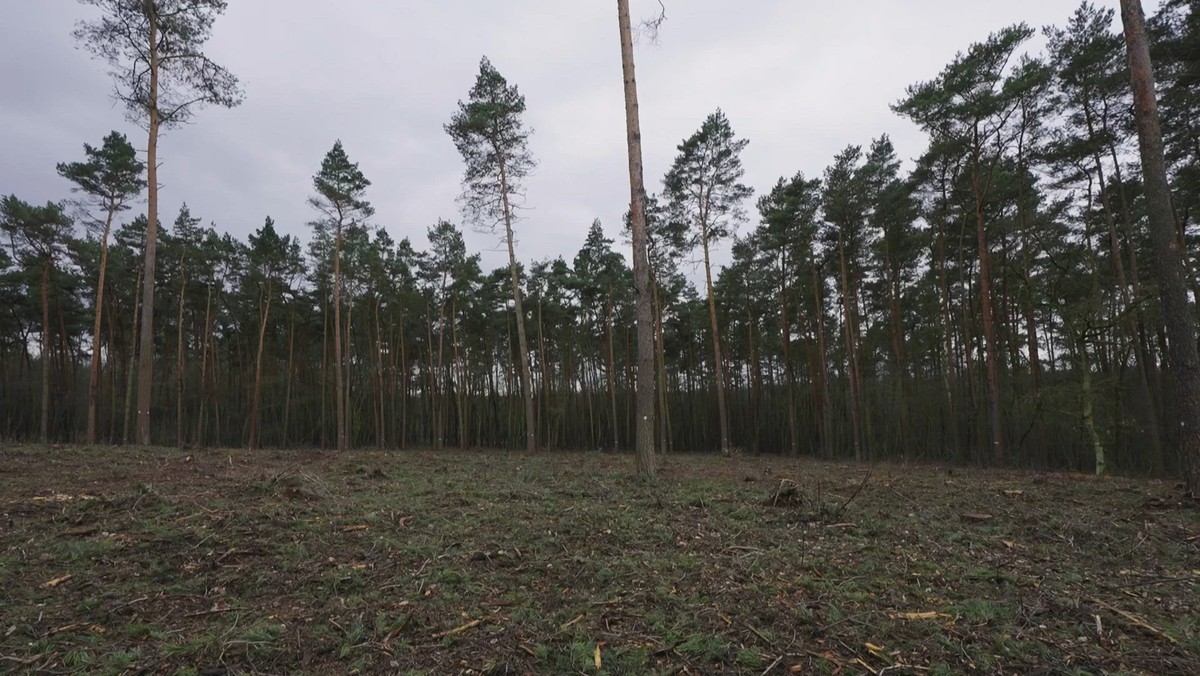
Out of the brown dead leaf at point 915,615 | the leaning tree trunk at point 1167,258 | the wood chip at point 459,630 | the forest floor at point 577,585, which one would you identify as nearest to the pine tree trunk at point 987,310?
the leaning tree trunk at point 1167,258

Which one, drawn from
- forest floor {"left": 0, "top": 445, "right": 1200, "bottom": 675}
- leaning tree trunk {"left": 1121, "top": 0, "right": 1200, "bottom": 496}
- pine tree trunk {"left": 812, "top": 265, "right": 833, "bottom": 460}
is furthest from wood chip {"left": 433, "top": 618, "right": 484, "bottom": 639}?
pine tree trunk {"left": 812, "top": 265, "right": 833, "bottom": 460}

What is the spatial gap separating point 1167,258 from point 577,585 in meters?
7.57

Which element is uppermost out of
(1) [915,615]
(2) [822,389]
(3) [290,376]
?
(3) [290,376]

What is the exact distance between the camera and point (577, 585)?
3537 mm

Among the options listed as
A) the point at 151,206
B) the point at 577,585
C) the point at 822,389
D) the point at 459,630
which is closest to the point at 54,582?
the point at 459,630

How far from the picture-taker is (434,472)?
9.56 m

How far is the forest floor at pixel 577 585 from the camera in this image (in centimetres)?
263

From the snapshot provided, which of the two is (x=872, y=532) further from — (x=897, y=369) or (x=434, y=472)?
(x=897, y=369)

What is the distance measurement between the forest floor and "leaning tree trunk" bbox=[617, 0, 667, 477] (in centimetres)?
217

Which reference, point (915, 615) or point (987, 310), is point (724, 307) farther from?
point (915, 615)

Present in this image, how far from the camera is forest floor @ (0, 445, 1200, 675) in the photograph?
263cm

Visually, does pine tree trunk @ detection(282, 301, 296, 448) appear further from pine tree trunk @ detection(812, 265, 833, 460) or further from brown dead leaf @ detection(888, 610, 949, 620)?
brown dead leaf @ detection(888, 610, 949, 620)

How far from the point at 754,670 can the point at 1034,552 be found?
128 inches

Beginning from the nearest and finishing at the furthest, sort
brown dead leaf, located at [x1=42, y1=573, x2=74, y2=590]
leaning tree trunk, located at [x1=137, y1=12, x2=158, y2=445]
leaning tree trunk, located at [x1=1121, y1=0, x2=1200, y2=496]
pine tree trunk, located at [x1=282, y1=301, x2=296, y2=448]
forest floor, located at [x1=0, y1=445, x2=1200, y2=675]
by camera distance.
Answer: forest floor, located at [x1=0, y1=445, x2=1200, y2=675] → brown dead leaf, located at [x1=42, y1=573, x2=74, y2=590] → leaning tree trunk, located at [x1=1121, y1=0, x2=1200, y2=496] → leaning tree trunk, located at [x1=137, y1=12, x2=158, y2=445] → pine tree trunk, located at [x1=282, y1=301, x2=296, y2=448]
